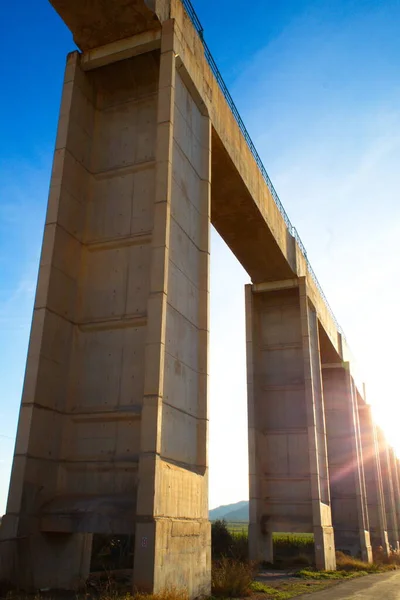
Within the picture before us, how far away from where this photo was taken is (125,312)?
1347cm

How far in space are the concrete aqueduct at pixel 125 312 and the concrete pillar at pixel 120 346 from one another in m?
0.04

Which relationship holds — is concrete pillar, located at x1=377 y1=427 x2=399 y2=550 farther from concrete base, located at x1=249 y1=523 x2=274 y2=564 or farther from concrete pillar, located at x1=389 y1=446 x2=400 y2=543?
concrete base, located at x1=249 y1=523 x2=274 y2=564

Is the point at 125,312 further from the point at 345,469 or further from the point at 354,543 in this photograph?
the point at 354,543

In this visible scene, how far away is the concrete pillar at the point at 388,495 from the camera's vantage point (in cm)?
5278

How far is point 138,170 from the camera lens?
15.0m

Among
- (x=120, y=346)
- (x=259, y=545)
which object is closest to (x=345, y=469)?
(x=259, y=545)

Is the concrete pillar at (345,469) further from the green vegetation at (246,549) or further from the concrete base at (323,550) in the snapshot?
the concrete base at (323,550)

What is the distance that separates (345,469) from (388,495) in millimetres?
24963

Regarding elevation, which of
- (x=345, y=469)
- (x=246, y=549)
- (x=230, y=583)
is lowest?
(x=230, y=583)

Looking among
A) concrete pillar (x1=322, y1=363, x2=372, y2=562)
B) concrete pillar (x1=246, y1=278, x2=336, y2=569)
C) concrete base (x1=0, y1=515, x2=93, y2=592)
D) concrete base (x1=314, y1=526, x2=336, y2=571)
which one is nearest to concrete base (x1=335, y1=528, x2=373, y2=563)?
concrete pillar (x1=322, y1=363, x2=372, y2=562)

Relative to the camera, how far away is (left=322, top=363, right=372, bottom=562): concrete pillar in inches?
1355

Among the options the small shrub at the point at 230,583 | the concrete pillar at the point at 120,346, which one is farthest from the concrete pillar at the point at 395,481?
the concrete pillar at the point at 120,346

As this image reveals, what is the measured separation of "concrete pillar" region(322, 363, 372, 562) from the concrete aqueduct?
2268 cm

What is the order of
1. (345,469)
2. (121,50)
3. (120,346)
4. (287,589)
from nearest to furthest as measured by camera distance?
(120,346) < (121,50) < (287,589) < (345,469)
